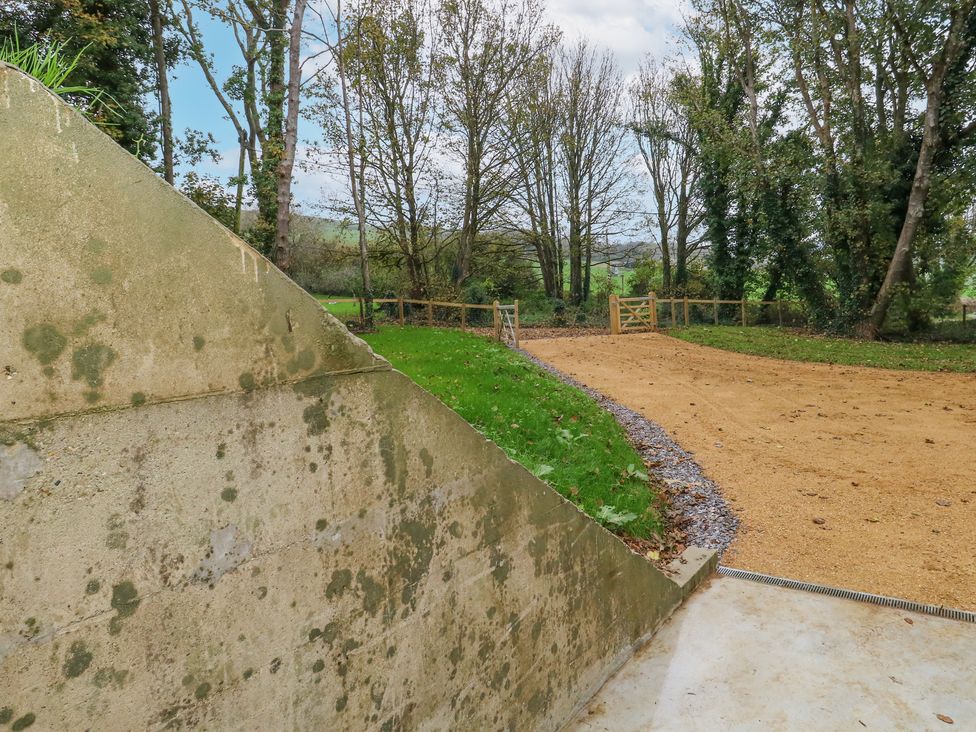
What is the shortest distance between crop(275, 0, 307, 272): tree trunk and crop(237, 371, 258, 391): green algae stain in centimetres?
1263

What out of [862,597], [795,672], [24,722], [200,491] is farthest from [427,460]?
[862,597]

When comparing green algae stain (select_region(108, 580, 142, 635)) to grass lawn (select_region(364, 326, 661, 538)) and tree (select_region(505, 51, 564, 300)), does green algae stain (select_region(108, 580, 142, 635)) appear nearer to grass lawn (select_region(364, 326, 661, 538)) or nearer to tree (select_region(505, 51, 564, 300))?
grass lawn (select_region(364, 326, 661, 538))

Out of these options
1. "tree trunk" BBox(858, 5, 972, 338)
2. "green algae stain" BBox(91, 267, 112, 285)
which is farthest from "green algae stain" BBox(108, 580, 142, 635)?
"tree trunk" BBox(858, 5, 972, 338)

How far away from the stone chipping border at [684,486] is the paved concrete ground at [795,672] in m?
1.19

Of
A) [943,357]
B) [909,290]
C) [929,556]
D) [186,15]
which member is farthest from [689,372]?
[186,15]

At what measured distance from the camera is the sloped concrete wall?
42.7 inches

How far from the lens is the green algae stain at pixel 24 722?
41.2 inches

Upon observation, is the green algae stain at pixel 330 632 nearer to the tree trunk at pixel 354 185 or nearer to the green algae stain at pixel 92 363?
the green algae stain at pixel 92 363

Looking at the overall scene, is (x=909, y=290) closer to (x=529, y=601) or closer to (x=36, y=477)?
(x=529, y=601)

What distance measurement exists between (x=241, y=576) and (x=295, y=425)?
38 cm

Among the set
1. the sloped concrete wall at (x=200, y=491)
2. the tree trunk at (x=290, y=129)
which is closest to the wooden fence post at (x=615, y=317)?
the tree trunk at (x=290, y=129)

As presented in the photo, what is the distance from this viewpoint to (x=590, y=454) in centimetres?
585

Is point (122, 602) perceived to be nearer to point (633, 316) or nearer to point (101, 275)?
point (101, 275)

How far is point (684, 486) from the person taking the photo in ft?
18.9
